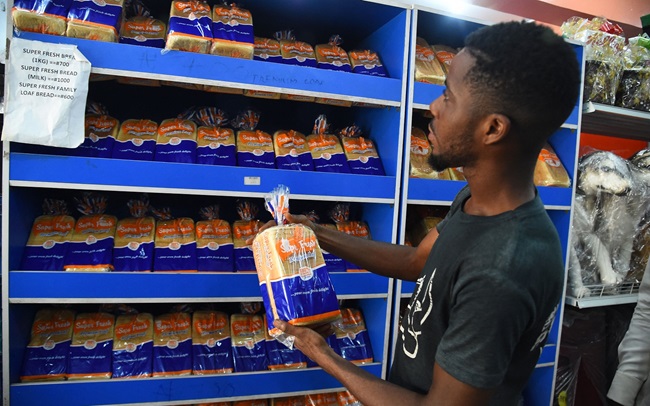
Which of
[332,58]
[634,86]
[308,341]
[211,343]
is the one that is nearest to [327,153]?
[332,58]

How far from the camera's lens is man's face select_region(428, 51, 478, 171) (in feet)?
3.14

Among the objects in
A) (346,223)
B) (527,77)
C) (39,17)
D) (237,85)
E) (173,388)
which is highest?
(39,17)

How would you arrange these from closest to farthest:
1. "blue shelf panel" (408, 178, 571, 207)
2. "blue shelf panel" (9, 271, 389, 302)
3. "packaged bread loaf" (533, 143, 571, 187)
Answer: "blue shelf panel" (9, 271, 389, 302), "blue shelf panel" (408, 178, 571, 207), "packaged bread loaf" (533, 143, 571, 187)

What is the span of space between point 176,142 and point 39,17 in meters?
0.68

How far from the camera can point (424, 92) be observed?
2.13 metres

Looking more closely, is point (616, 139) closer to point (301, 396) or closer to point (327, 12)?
point (327, 12)

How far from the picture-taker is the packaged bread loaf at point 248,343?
6.64ft

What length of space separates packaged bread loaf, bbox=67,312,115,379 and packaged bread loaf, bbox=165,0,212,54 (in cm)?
129

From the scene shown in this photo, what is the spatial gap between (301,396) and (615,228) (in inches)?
83.4

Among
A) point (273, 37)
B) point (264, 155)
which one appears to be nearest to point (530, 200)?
point (264, 155)

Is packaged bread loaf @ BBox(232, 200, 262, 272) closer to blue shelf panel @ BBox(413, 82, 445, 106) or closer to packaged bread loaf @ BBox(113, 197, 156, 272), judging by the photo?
packaged bread loaf @ BBox(113, 197, 156, 272)

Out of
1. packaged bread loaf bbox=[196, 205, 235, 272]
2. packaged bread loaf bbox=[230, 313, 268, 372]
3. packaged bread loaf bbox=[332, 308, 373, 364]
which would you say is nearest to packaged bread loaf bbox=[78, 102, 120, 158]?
packaged bread loaf bbox=[196, 205, 235, 272]

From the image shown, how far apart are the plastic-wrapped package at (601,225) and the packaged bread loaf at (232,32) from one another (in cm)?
214

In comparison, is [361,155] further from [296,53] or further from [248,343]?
[248,343]
